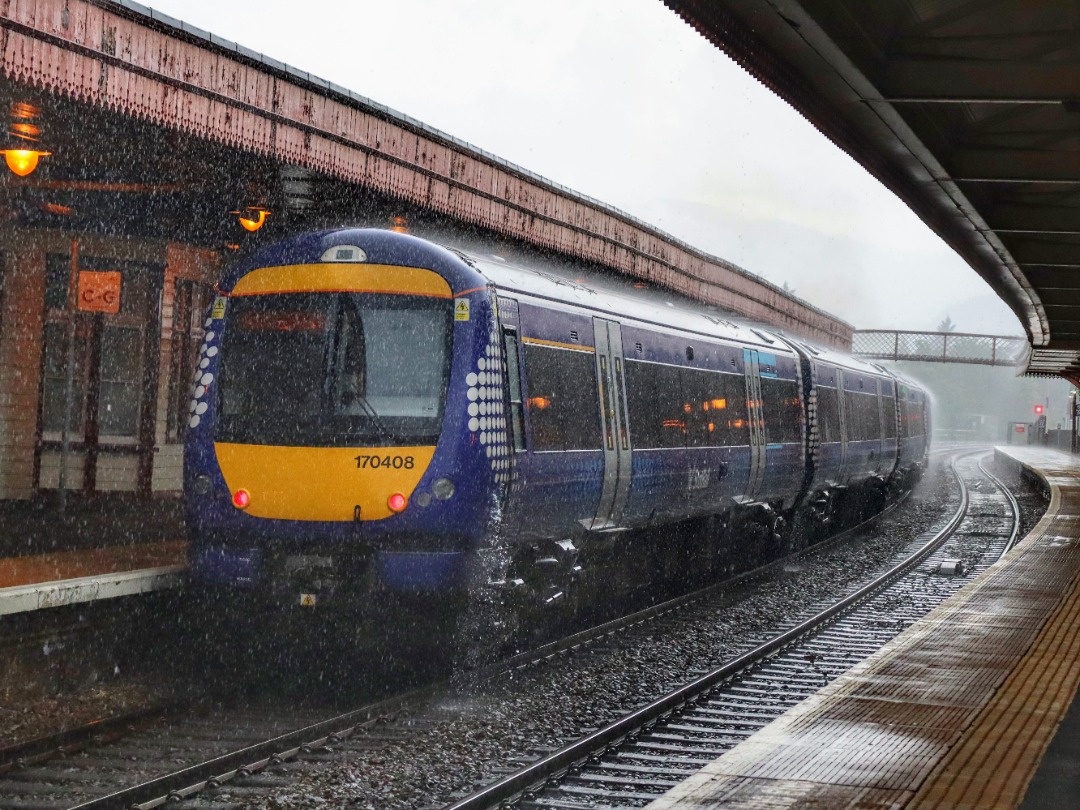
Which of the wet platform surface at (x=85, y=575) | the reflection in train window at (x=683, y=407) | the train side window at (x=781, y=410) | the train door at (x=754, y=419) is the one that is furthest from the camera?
the train side window at (x=781, y=410)

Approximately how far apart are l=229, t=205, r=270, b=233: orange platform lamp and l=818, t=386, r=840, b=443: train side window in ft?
29.2

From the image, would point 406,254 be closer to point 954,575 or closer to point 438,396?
point 438,396

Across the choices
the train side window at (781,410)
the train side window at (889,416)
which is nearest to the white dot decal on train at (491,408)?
the train side window at (781,410)

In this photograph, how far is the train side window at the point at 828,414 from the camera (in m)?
19.1

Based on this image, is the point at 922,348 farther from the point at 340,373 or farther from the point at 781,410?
the point at 340,373

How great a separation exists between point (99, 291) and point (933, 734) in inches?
390

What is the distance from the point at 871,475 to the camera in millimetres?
24078

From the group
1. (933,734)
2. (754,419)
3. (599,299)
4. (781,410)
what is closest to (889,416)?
(781,410)

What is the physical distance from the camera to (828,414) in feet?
64.4

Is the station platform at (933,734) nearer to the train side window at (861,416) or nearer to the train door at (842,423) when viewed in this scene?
the train door at (842,423)

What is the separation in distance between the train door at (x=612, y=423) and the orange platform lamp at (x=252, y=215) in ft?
13.4

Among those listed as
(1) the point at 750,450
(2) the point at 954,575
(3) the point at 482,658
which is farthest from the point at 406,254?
(2) the point at 954,575

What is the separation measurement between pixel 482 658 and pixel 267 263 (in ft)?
10.9

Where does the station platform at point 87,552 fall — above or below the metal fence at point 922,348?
below
